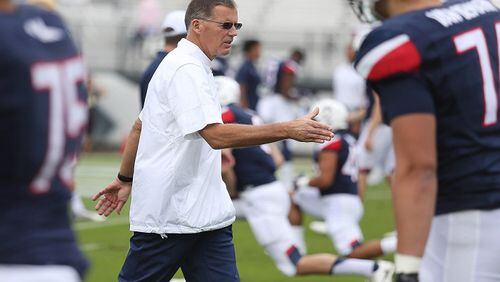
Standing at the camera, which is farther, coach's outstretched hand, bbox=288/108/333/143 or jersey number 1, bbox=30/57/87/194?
coach's outstretched hand, bbox=288/108/333/143

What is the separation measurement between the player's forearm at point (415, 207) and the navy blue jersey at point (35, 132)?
1.01 m

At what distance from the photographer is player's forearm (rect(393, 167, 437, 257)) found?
3455mm

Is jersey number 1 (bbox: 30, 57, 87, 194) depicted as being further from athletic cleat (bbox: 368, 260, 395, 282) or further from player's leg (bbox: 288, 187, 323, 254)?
player's leg (bbox: 288, 187, 323, 254)

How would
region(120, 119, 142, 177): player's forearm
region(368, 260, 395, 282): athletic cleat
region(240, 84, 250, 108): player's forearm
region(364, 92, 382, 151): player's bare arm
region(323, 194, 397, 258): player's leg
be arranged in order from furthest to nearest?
region(240, 84, 250, 108): player's forearm < region(364, 92, 382, 151): player's bare arm < region(323, 194, 397, 258): player's leg < region(368, 260, 395, 282): athletic cleat < region(120, 119, 142, 177): player's forearm

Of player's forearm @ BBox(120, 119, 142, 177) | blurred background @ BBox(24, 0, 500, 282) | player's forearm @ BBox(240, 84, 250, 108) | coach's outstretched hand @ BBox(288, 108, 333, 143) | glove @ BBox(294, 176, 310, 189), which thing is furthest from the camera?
blurred background @ BBox(24, 0, 500, 282)

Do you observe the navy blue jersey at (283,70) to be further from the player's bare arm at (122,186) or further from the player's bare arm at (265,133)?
the player's bare arm at (265,133)

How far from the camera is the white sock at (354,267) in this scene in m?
7.39

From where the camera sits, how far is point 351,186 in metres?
8.92

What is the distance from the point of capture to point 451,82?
3568 mm

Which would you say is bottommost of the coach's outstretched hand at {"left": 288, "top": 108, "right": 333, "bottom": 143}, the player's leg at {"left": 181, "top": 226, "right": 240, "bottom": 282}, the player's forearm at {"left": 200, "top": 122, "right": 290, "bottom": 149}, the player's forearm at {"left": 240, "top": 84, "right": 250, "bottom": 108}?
the player's forearm at {"left": 240, "top": 84, "right": 250, "bottom": 108}

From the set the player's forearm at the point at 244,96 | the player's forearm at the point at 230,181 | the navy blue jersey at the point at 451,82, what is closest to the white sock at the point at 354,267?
the player's forearm at the point at 230,181

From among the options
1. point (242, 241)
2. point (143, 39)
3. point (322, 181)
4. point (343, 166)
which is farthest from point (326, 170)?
point (143, 39)

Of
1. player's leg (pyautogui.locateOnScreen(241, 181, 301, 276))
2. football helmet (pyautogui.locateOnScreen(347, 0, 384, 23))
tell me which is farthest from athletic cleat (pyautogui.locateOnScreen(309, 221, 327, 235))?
football helmet (pyautogui.locateOnScreen(347, 0, 384, 23))

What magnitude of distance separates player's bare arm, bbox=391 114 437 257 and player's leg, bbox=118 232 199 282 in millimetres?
1855
